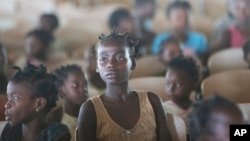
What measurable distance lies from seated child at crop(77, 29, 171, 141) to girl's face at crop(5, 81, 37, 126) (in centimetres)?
14

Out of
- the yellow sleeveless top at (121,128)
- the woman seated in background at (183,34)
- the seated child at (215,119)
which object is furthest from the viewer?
the woman seated in background at (183,34)

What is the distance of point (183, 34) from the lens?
2.66 metres

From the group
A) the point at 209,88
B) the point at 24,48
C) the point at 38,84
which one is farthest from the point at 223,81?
the point at 24,48

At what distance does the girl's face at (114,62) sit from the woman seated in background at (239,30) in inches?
44.7

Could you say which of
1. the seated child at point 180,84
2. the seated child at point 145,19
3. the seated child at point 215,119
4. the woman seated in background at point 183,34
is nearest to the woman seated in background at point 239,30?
the woman seated in background at point 183,34

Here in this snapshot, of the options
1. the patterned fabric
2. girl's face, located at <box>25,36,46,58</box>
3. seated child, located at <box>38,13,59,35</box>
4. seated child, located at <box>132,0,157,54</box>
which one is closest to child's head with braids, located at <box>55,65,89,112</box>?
the patterned fabric

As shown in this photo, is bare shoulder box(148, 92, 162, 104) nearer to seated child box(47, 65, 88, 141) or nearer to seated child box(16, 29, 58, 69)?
seated child box(47, 65, 88, 141)

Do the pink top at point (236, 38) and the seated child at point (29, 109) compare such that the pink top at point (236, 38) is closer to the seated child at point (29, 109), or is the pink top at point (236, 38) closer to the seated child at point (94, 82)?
the seated child at point (94, 82)

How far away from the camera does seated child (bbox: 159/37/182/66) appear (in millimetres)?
2188

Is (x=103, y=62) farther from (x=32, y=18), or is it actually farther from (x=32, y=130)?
(x=32, y=18)

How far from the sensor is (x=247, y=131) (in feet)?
3.64

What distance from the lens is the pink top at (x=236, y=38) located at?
2.26 m

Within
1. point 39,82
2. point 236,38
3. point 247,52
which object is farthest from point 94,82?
A: point 236,38

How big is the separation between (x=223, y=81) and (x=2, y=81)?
0.75 metres
